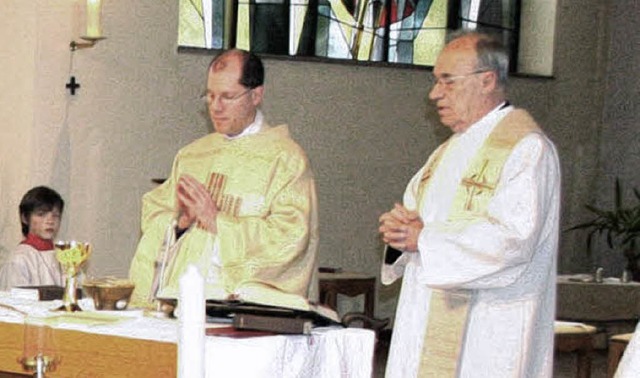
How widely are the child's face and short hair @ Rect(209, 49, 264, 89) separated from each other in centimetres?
193

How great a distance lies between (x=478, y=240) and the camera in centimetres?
536

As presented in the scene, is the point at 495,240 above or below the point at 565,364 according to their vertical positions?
above

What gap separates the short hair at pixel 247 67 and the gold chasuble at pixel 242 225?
266 millimetres

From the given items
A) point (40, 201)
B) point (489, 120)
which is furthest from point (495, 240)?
point (40, 201)

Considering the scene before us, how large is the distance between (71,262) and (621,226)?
8.88m

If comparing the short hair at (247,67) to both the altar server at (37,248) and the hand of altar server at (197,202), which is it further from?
the altar server at (37,248)

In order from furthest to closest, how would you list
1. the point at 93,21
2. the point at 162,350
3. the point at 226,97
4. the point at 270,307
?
1. the point at 93,21
2. the point at 226,97
3. the point at 270,307
4. the point at 162,350

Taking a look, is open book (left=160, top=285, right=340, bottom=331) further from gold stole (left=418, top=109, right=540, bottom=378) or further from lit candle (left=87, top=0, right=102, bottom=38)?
lit candle (left=87, top=0, right=102, bottom=38)

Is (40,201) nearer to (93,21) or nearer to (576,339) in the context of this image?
(93,21)

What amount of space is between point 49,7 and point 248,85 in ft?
13.6

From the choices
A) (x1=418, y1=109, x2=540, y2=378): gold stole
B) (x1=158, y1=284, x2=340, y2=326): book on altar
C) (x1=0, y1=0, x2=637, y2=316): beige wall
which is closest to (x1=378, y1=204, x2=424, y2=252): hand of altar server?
(x1=418, y1=109, x2=540, y2=378): gold stole

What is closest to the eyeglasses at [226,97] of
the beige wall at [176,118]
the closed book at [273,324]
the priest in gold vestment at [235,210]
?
the priest in gold vestment at [235,210]

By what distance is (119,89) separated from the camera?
10.5 meters

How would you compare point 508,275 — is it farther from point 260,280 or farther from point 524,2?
point 524,2
